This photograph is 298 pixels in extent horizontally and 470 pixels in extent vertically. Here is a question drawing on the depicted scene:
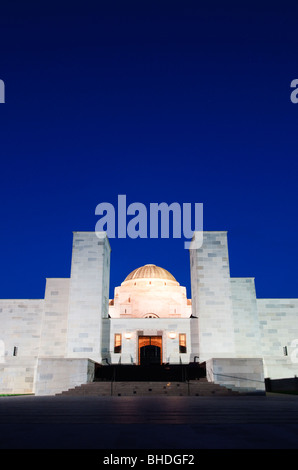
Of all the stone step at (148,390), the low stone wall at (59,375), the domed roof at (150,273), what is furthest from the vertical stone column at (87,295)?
the domed roof at (150,273)

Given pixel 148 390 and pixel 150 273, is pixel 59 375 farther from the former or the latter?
pixel 150 273

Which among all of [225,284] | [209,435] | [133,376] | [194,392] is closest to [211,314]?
[225,284]

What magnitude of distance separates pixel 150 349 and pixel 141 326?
222cm

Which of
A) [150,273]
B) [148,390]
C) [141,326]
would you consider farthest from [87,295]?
[150,273]

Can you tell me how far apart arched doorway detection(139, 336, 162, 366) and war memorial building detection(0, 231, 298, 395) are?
77 millimetres

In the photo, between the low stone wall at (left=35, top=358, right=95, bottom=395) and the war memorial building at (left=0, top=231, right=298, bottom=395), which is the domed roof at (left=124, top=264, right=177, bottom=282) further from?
the low stone wall at (left=35, top=358, right=95, bottom=395)

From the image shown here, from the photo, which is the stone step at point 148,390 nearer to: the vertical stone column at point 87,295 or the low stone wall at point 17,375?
the vertical stone column at point 87,295

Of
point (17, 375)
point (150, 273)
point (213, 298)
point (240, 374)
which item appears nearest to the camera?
point (240, 374)

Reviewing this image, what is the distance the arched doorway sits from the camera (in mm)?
Result: 29922

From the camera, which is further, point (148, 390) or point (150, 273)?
point (150, 273)

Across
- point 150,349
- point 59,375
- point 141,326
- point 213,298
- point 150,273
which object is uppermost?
point 150,273

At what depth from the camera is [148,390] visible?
16.7 meters

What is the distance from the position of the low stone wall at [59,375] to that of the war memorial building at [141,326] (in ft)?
30.3

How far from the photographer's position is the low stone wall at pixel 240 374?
17531 mm
